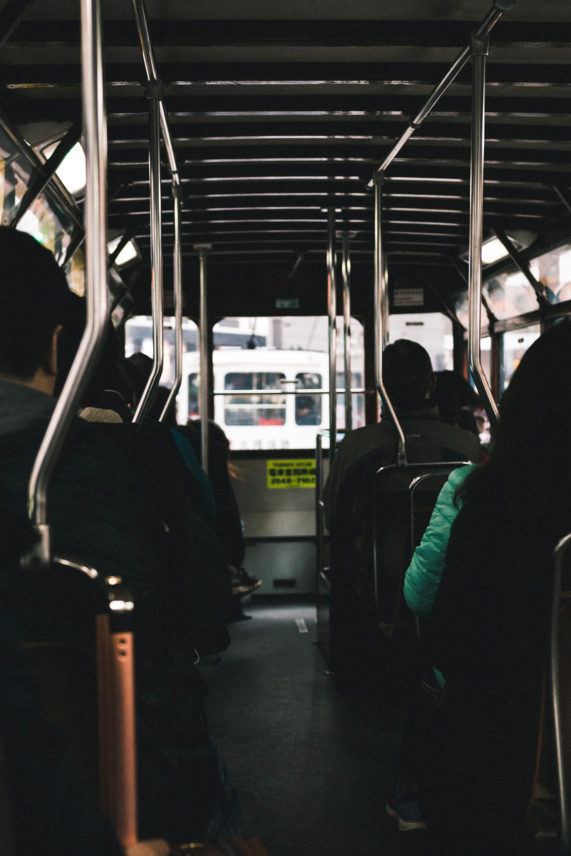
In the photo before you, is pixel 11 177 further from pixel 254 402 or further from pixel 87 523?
pixel 254 402

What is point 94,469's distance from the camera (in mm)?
1299

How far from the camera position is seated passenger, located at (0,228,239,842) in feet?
4.04

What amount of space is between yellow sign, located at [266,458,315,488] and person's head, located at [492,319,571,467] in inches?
191

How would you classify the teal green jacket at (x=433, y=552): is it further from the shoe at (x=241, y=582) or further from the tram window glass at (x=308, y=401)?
the tram window glass at (x=308, y=401)

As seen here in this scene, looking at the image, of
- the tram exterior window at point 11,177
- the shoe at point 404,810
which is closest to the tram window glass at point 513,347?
the shoe at point 404,810

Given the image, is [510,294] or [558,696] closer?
[558,696]

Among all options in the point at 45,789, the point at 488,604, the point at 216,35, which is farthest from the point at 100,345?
the point at 216,35

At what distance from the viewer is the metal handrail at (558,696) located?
1.50m

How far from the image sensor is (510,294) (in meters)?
6.03

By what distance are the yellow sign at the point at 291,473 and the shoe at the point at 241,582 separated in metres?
1.06

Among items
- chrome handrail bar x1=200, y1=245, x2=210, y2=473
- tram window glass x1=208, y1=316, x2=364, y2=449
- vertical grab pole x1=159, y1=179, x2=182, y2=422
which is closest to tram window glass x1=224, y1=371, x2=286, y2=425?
tram window glass x1=208, y1=316, x2=364, y2=449

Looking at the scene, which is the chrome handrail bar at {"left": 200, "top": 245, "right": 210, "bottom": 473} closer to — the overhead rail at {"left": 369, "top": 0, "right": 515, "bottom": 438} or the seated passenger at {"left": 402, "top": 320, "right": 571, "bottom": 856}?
the overhead rail at {"left": 369, "top": 0, "right": 515, "bottom": 438}

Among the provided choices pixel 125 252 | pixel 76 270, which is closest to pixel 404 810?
pixel 76 270

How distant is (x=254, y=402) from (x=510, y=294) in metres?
2.36
